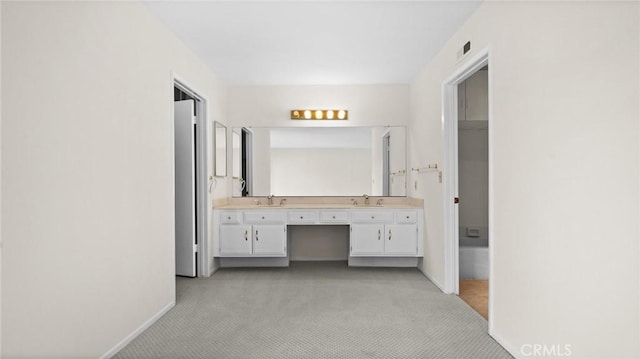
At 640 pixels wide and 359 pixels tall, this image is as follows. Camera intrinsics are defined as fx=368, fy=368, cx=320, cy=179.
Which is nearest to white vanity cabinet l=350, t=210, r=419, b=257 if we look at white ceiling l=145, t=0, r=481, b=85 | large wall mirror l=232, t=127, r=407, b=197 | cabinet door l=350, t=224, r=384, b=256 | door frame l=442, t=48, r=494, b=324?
cabinet door l=350, t=224, r=384, b=256

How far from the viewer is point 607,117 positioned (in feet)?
4.76

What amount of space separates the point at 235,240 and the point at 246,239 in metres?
0.12

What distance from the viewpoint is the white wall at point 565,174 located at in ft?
4.55

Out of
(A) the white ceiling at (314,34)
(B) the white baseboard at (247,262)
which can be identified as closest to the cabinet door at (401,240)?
(B) the white baseboard at (247,262)

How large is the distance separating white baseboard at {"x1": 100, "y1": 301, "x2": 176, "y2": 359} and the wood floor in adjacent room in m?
2.42

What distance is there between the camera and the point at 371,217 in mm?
4176

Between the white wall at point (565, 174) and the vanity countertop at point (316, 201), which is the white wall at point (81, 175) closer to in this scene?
the vanity countertop at point (316, 201)

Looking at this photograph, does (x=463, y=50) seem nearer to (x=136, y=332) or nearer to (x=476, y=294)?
(x=476, y=294)

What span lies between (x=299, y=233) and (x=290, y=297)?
155cm

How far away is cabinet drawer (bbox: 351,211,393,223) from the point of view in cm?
416

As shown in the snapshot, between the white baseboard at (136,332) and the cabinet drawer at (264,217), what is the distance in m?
1.37

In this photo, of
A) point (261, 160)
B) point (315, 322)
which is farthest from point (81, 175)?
point (261, 160)

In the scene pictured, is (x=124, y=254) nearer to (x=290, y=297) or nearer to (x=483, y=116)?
(x=290, y=297)

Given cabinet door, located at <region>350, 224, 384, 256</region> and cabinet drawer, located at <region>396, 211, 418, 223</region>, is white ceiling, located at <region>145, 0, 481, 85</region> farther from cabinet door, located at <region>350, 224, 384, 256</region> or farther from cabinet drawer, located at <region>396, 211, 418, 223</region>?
cabinet door, located at <region>350, 224, 384, 256</region>
